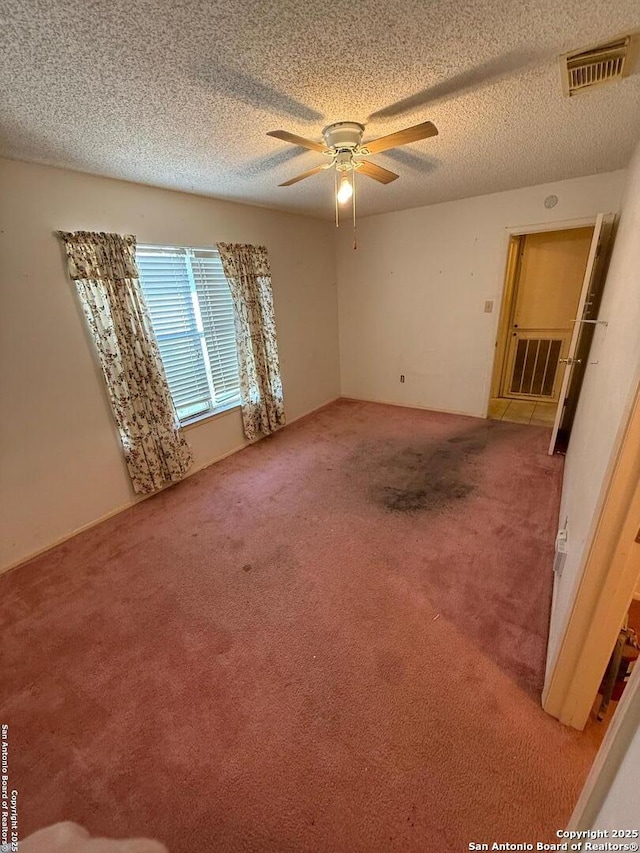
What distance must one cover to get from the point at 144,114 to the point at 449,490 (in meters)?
2.92

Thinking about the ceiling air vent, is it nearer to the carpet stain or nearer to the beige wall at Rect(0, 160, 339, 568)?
the carpet stain

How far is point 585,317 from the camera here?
9.51ft

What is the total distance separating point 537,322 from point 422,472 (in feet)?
9.35

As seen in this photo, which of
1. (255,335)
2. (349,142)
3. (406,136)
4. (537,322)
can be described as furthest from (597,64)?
(537,322)

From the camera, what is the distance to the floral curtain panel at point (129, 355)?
7.47 ft

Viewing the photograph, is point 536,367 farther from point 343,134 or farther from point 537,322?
point 343,134

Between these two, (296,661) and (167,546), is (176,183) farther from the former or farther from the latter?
(296,661)

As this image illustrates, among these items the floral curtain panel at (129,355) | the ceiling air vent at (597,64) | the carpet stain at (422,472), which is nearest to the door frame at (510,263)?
the carpet stain at (422,472)

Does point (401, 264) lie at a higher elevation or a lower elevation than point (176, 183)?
lower

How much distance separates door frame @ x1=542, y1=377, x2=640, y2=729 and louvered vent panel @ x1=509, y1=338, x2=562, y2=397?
4.05 m

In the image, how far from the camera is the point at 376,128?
1.82 metres

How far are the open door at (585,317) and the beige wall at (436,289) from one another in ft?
1.47

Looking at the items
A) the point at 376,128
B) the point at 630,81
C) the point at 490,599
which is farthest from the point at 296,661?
the point at 630,81

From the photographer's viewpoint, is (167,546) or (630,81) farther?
(167,546)
